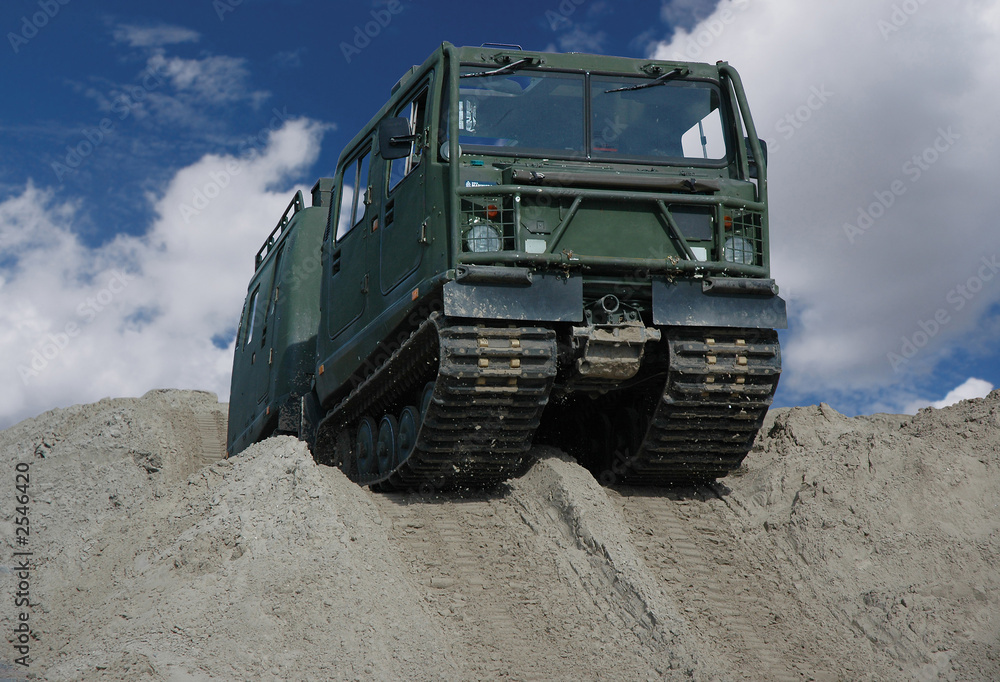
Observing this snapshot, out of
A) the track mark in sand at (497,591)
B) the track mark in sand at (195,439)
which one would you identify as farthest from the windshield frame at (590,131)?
the track mark in sand at (195,439)

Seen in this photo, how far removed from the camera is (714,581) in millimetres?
8250

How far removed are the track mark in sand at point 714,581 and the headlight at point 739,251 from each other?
2.21m

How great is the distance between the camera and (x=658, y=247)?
27.7 ft

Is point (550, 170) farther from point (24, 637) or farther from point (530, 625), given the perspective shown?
point (24, 637)

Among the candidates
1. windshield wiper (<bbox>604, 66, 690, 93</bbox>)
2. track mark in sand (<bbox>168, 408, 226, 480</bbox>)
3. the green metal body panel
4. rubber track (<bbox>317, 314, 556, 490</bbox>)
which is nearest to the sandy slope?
rubber track (<bbox>317, 314, 556, 490</bbox>)

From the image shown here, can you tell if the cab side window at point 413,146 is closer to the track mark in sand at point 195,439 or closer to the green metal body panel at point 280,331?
the green metal body panel at point 280,331

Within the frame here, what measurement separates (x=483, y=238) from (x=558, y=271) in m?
0.61

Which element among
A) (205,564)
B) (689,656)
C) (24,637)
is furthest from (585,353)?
(24,637)

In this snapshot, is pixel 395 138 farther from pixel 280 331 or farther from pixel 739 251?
pixel 280 331

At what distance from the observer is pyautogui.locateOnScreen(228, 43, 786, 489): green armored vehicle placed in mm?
8164

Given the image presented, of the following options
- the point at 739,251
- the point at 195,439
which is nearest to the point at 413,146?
the point at 739,251

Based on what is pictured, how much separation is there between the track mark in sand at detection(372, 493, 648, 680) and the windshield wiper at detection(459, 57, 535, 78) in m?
3.44

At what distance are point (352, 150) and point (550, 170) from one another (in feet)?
9.28

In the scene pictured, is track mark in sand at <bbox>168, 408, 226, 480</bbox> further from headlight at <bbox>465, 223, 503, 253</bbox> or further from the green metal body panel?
headlight at <bbox>465, 223, 503, 253</bbox>
